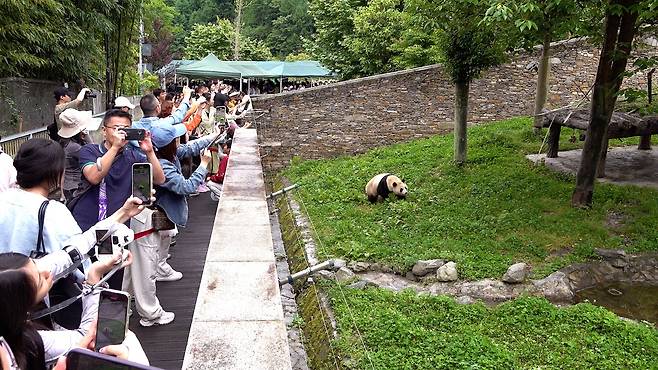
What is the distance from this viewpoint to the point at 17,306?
1.78 meters

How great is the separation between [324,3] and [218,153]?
1365cm

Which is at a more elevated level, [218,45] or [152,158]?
[218,45]

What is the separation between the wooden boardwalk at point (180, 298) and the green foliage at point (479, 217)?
162 cm

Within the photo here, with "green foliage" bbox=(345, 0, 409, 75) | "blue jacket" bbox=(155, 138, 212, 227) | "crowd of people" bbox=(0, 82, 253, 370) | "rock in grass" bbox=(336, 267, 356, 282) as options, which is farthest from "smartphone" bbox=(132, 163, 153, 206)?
"green foliage" bbox=(345, 0, 409, 75)

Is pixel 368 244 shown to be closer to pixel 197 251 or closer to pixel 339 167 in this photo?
pixel 197 251

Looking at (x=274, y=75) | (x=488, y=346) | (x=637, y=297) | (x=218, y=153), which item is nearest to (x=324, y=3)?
(x=274, y=75)

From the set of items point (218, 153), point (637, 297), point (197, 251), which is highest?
point (218, 153)

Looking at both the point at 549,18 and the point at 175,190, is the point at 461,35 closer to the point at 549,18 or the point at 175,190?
the point at 549,18

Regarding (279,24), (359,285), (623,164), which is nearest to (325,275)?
(359,285)

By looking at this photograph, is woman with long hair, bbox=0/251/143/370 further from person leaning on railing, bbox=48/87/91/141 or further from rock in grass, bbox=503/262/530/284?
rock in grass, bbox=503/262/530/284

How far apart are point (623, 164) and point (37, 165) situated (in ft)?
34.3

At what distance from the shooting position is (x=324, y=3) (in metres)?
21.2

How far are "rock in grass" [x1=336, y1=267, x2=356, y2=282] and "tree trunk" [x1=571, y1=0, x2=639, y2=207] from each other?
3.78 meters

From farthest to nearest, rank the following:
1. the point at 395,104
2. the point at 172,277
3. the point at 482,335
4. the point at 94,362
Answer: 1. the point at 395,104
2. the point at 172,277
3. the point at 482,335
4. the point at 94,362
